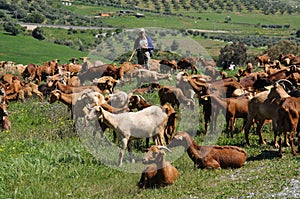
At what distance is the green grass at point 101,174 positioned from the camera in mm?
10711

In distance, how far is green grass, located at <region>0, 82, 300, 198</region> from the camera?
10711 millimetres

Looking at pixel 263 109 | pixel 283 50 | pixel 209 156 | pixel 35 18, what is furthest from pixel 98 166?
pixel 35 18

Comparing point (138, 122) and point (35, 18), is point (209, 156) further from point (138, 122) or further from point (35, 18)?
point (35, 18)

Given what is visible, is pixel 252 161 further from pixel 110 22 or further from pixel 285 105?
pixel 110 22

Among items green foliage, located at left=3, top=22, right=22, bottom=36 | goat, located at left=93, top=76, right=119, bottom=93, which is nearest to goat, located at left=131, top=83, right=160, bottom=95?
goat, located at left=93, top=76, right=119, bottom=93

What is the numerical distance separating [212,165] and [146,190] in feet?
6.19

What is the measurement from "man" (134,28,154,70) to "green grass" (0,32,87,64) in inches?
994

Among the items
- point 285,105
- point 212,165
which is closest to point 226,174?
point 212,165

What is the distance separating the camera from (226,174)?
11867 mm

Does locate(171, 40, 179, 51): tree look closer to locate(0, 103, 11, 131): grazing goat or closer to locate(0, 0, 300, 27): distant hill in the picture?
locate(0, 103, 11, 131): grazing goat

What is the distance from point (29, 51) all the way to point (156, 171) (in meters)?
48.4

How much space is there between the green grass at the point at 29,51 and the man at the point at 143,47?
82.8 feet

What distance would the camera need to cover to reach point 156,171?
11258 mm

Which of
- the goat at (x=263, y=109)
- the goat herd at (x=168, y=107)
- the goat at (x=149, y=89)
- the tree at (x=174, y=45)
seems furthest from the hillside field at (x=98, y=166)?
the tree at (x=174, y=45)
